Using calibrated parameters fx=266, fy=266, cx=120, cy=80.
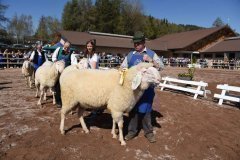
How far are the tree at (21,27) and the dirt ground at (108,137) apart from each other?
73.7m

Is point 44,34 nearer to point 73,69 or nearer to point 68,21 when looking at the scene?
point 68,21

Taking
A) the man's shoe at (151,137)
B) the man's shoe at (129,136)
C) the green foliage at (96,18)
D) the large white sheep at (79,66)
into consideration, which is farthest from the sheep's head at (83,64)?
the green foliage at (96,18)

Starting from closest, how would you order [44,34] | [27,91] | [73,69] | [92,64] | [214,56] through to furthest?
[73,69]
[92,64]
[27,91]
[214,56]
[44,34]

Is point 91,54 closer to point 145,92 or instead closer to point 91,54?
point 91,54

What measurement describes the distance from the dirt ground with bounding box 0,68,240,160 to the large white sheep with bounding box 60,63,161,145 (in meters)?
0.36

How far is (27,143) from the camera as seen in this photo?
16.5ft

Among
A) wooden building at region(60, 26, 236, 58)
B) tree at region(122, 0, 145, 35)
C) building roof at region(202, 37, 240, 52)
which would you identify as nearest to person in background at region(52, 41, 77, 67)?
wooden building at region(60, 26, 236, 58)

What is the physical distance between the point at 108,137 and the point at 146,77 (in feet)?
5.21

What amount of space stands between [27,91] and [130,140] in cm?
655

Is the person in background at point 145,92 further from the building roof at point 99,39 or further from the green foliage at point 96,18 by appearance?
the green foliage at point 96,18

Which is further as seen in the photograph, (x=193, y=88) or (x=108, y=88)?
(x=193, y=88)

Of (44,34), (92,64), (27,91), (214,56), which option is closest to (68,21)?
(44,34)

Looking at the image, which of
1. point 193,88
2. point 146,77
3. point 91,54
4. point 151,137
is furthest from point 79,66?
point 193,88

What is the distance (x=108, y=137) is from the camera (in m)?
5.50
